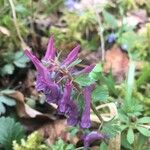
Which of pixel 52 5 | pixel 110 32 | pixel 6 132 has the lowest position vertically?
pixel 6 132

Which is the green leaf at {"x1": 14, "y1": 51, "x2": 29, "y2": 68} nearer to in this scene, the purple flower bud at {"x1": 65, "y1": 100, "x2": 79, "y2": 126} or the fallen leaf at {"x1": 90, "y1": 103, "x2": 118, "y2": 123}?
the fallen leaf at {"x1": 90, "y1": 103, "x2": 118, "y2": 123}

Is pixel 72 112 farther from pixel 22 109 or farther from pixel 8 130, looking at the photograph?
pixel 22 109

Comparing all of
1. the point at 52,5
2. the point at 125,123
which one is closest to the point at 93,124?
the point at 125,123

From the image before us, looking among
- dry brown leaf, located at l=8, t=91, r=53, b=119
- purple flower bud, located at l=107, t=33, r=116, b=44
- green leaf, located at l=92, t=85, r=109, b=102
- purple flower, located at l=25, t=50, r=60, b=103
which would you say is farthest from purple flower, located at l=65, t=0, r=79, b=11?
purple flower, located at l=25, t=50, r=60, b=103

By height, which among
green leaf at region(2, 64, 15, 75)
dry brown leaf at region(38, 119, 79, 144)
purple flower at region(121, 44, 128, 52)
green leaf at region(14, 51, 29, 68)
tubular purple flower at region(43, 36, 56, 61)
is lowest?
dry brown leaf at region(38, 119, 79, 144)

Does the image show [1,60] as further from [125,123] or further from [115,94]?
[125,123]

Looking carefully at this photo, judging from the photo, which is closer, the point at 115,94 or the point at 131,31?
the point at 115,94

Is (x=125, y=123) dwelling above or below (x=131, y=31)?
below
